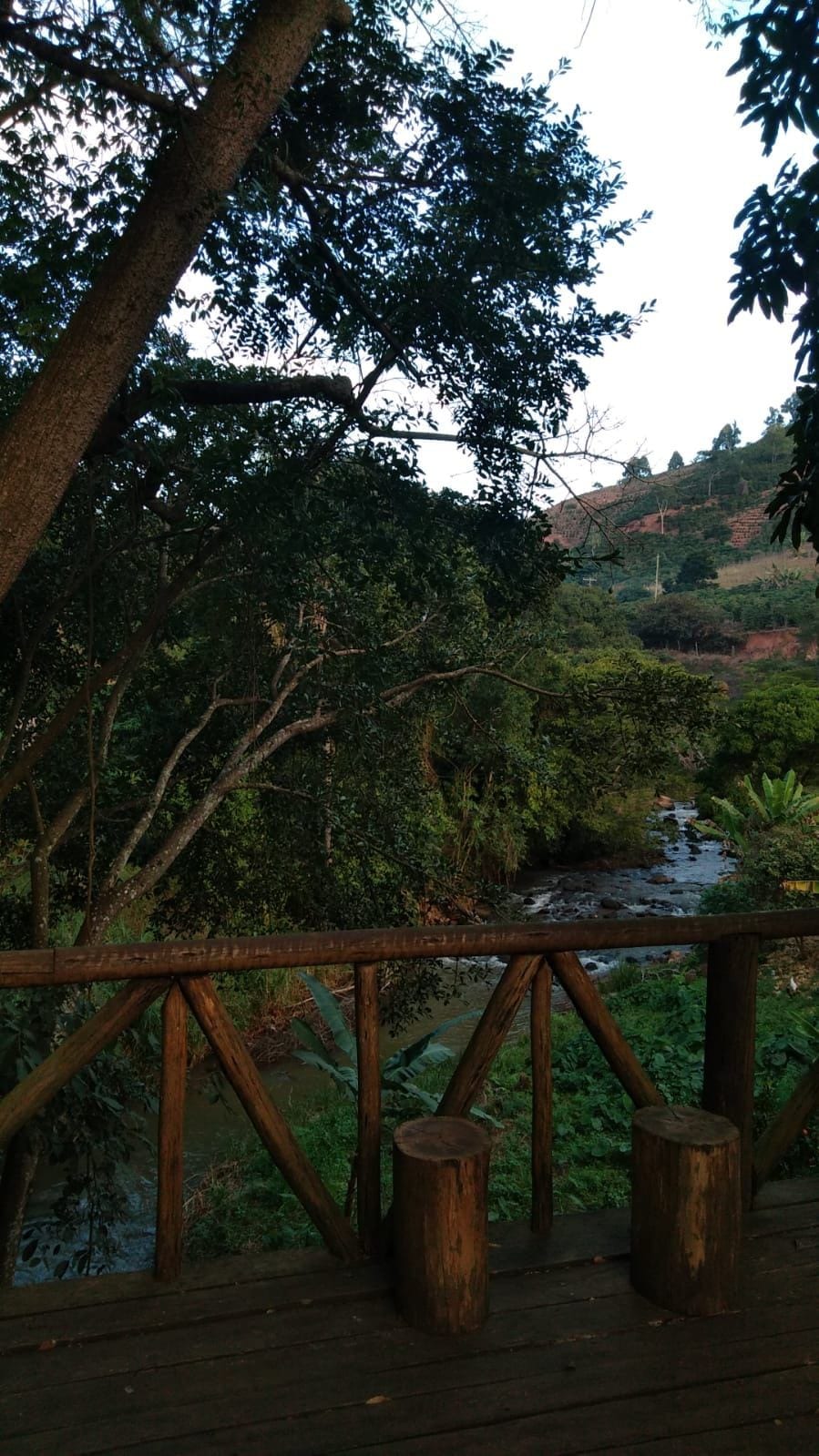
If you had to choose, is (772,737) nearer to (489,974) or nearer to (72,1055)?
(489,974)

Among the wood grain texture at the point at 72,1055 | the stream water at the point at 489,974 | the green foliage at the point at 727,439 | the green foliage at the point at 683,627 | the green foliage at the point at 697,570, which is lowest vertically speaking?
the stream water at the point at 489,974

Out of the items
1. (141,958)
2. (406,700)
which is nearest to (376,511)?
(406,700)

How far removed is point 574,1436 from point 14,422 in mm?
2813

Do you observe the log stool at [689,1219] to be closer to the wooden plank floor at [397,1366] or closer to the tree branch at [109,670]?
the wooden plank floor at [397,1366]

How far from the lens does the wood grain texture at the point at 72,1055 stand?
84.5 inches

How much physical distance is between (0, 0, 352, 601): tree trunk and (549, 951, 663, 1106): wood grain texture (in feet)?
6.13

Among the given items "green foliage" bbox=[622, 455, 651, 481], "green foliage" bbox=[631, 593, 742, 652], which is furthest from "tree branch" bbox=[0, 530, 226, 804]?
"green foliage" bbox=[631, 593, 742, 652]

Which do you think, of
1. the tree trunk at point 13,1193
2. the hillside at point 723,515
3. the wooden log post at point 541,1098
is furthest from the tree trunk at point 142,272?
the hillside at point 723,515

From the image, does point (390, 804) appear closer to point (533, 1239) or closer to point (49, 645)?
point (49, 645)

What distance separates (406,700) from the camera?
643cm

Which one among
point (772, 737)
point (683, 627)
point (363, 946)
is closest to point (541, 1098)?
point (363, 946)

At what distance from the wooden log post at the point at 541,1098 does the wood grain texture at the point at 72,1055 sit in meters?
0.96

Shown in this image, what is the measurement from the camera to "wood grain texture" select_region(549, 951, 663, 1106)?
239 centimetres

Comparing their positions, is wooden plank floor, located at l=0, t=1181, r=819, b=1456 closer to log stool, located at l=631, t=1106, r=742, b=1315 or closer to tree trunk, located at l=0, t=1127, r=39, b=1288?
log stool, located at l=631, t=1106, r=742, b=1315
